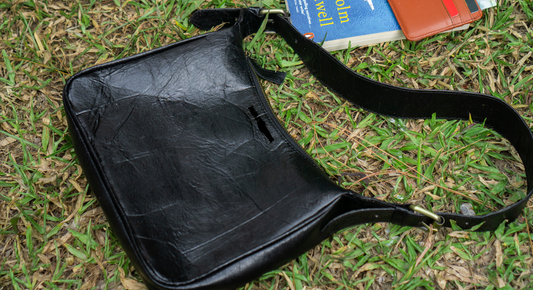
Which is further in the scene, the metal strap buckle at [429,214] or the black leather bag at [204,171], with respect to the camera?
the metal strap buckle at [429,214]

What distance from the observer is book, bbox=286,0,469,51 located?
1875 millimetres

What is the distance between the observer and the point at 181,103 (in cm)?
141

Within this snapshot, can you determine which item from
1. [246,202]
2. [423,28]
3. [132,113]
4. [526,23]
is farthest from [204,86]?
[526,23]

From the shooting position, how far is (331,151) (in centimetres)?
166

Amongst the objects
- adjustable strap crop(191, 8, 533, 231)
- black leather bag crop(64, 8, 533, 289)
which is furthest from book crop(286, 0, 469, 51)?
black leather bag crop(64, 8, 533, 289)

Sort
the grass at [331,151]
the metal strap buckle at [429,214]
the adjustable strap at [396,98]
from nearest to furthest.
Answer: the metal strap buckle at [429,214] → the grass at [331,151] → the adjustable strap at [396,98]

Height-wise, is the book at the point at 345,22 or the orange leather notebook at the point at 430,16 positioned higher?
the book at the point at 345,22

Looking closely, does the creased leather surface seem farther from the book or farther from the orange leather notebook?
the orange leather notebook

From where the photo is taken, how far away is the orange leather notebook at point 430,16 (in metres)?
1.85

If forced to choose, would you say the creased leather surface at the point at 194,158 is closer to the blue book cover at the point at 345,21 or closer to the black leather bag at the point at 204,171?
the black leather bag at the point at 204,171

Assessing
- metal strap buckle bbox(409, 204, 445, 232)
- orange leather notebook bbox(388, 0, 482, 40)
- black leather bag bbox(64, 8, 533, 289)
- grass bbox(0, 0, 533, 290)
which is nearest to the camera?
black leather bag bbox(64, 8, 533, 289)

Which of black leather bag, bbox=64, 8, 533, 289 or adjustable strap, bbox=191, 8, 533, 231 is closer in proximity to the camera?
black leather bag, bbox=64, 8, 533, 289

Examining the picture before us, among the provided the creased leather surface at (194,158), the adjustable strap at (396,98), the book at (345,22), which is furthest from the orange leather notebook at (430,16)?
the creased leather surface at (194,158)

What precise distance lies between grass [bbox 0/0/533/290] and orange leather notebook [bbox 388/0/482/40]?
0.07 metres
